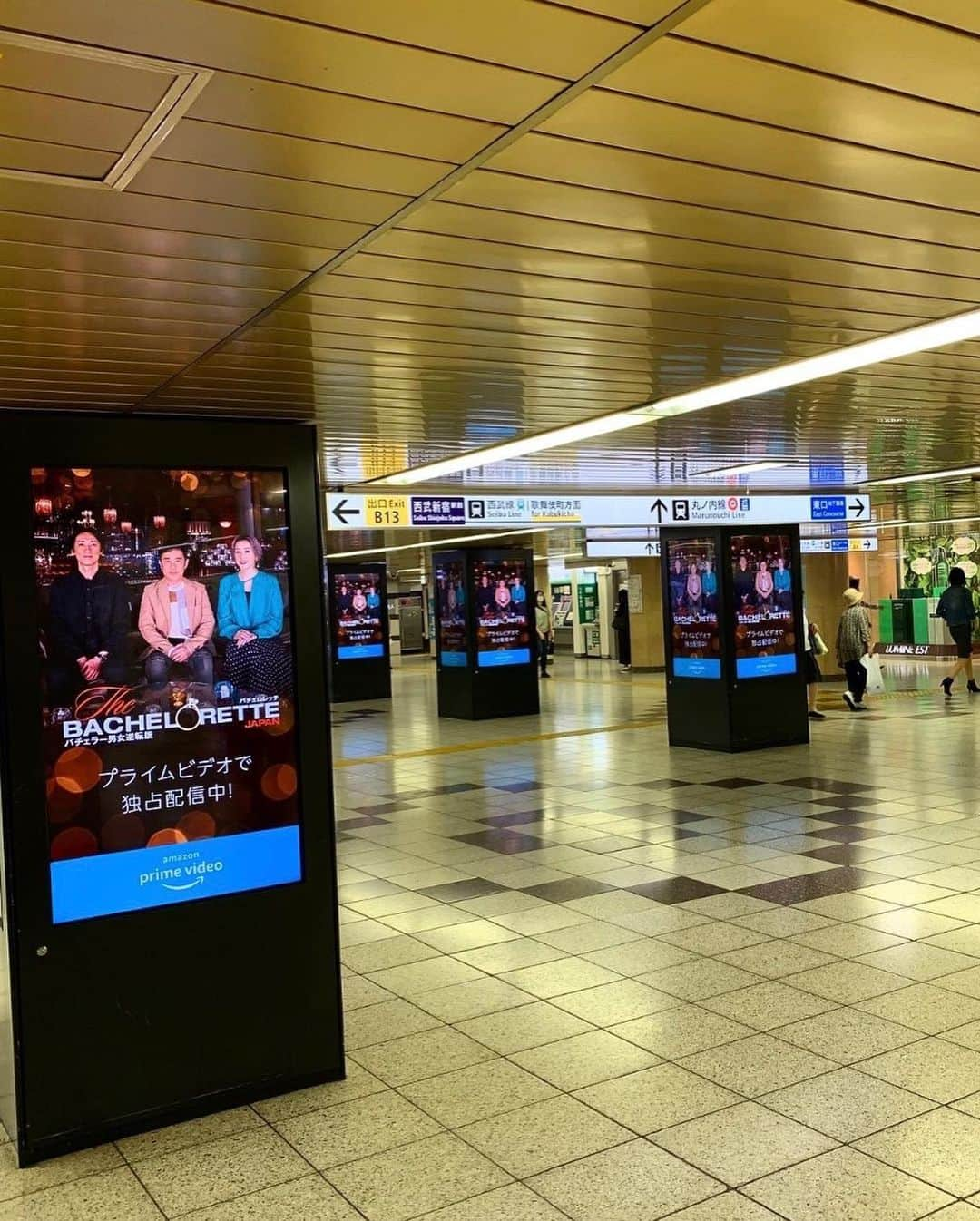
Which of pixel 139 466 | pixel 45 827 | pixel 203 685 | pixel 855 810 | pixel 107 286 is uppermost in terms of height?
pixel 107 286

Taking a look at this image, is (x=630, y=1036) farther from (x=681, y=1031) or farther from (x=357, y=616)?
(x=357, y=616)

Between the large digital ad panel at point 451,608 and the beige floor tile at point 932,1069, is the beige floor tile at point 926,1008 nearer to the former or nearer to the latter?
the beige floor tile at point 932,1069

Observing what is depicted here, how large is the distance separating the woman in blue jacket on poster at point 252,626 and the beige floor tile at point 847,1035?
2.43 meters

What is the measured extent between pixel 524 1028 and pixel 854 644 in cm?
1160

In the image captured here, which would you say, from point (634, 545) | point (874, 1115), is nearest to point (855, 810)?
point (874, 1115)

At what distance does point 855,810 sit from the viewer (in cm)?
884

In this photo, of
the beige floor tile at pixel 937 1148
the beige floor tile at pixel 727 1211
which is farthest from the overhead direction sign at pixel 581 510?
the beige floor tile at pixel 727 1211

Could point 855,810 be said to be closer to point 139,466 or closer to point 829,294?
point 829,294

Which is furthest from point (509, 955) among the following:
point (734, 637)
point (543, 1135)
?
point (734, 637)

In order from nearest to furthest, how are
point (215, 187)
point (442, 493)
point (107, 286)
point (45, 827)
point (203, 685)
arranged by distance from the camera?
point (215, 187) → point (107, 286) → point (45, 827) → point (203, 685) → point (442, 493)

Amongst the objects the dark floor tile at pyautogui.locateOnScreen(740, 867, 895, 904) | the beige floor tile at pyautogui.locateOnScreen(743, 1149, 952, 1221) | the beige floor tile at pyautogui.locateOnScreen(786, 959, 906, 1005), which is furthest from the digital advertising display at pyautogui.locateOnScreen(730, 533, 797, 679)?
the beige floor tile at pyautogui.locateOnScreen(743, 1149, 952, 1221)

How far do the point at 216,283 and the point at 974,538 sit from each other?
87.9 ft

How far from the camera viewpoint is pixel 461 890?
6969mm

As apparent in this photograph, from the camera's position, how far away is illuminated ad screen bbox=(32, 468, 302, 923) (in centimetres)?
394
